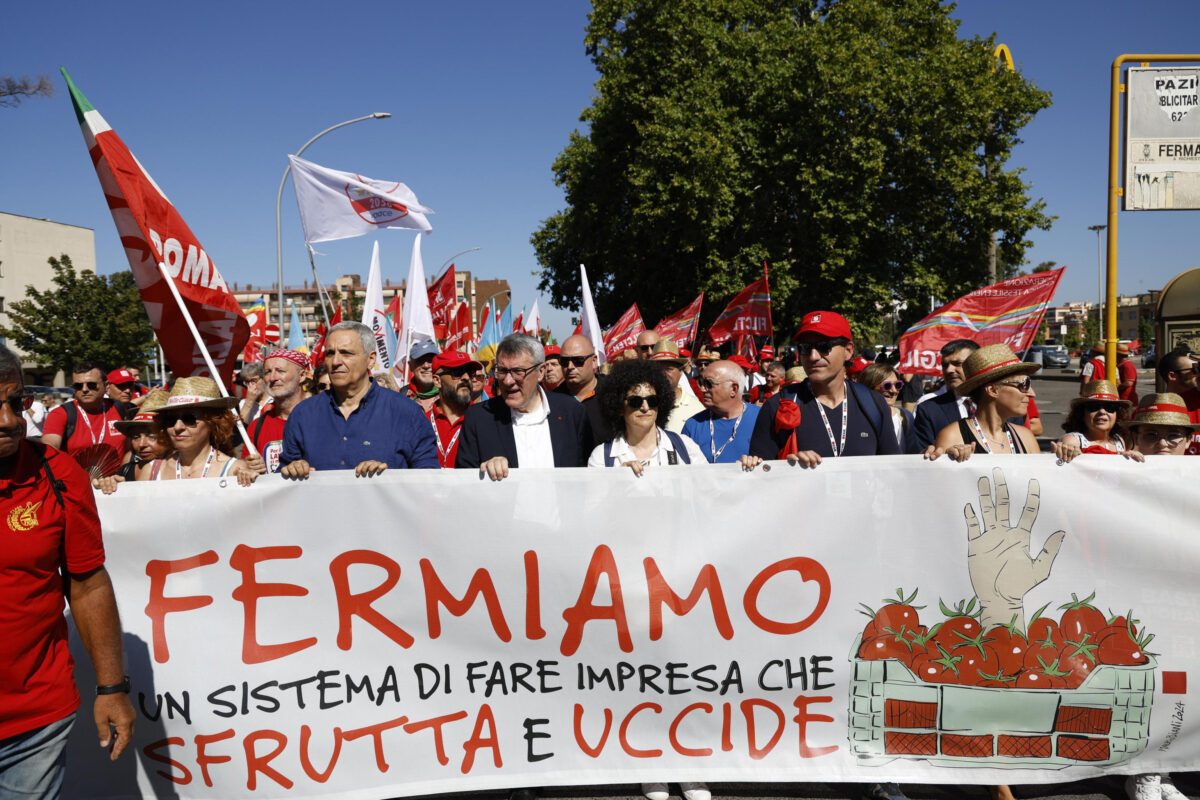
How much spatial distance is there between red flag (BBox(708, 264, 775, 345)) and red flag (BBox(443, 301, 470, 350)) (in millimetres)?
3707

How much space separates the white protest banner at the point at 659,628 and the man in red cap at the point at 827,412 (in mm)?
517

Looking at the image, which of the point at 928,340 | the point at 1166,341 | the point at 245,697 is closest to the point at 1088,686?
the point at 245,697

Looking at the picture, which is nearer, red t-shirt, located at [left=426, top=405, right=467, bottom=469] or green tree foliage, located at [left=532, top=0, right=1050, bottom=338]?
red t-shirt, located at [left=426, top=405, right=467, bottom=469]

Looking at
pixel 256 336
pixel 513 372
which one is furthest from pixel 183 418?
pixel 256 336

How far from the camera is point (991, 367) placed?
350 cm

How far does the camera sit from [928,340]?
703 centimetres

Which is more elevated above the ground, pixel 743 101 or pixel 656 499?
pixel 743 101

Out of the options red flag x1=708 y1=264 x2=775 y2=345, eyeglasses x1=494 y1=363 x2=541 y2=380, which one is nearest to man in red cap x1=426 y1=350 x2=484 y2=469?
eyeglasses x1=494 y1=363 x2=541 y2=380

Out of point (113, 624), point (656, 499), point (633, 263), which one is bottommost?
point (113, 624)

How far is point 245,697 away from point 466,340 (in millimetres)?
10180

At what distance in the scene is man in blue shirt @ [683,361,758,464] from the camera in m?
4.66

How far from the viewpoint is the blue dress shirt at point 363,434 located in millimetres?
3742

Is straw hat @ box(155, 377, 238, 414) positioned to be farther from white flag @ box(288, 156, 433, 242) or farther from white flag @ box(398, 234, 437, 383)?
white flag @ box(398, 234, 437, 383)

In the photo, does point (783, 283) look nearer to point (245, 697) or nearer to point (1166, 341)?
point (1166, 341)
